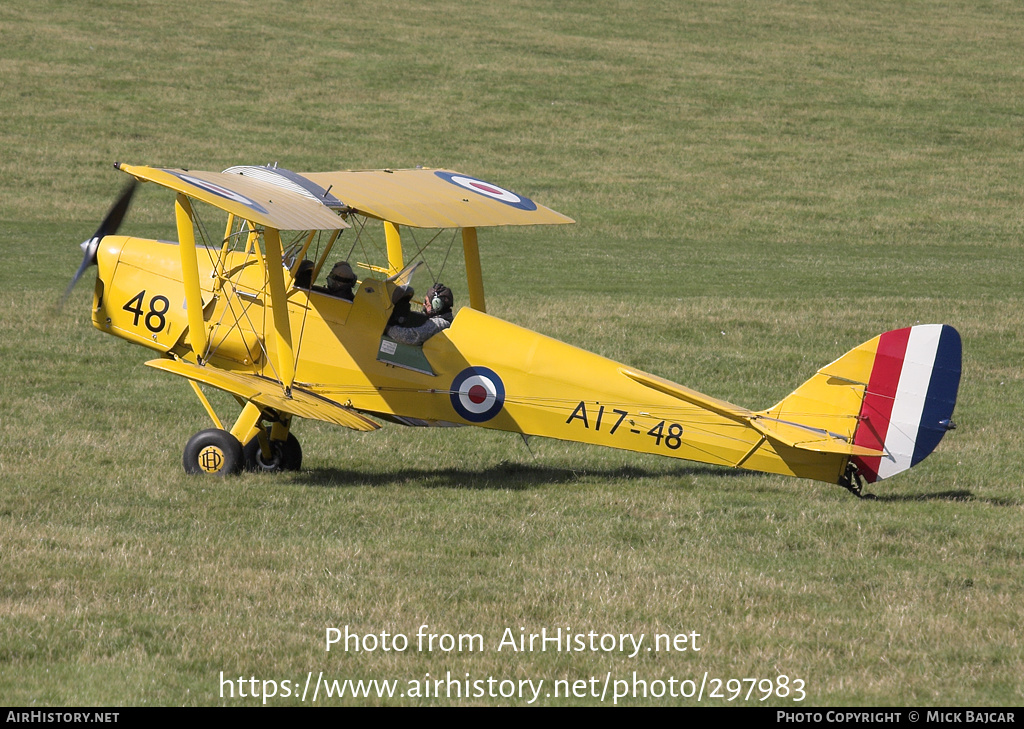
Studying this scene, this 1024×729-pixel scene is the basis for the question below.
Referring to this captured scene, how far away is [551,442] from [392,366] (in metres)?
2.50

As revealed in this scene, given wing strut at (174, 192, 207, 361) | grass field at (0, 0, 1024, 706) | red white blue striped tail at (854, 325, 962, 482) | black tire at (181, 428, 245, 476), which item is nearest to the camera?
grass field at (0, 0, 1024, 706)

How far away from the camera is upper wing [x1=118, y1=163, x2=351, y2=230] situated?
29.7 ft

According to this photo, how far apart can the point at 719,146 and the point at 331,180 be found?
92.3 ft

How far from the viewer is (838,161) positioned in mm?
36031

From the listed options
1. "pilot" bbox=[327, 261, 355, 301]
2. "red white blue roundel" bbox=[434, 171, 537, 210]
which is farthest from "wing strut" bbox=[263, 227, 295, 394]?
"red white blue roundel" bbox=[434, 171, 537, 210]

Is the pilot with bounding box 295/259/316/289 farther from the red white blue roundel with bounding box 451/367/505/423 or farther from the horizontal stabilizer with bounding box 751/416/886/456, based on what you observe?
the horizontal stabilizer with bounding box 751/416/886/456

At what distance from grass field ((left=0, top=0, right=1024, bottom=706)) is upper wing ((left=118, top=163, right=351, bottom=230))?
7.43ft

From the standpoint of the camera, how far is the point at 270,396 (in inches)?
371

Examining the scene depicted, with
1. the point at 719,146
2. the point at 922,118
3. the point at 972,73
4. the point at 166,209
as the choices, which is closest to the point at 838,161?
the point at 719,146

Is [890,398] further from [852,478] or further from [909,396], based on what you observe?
[852,478]

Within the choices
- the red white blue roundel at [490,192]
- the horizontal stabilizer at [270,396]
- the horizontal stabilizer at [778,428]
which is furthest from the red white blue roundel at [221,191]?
the horizontal stabilizer at [778,428]
